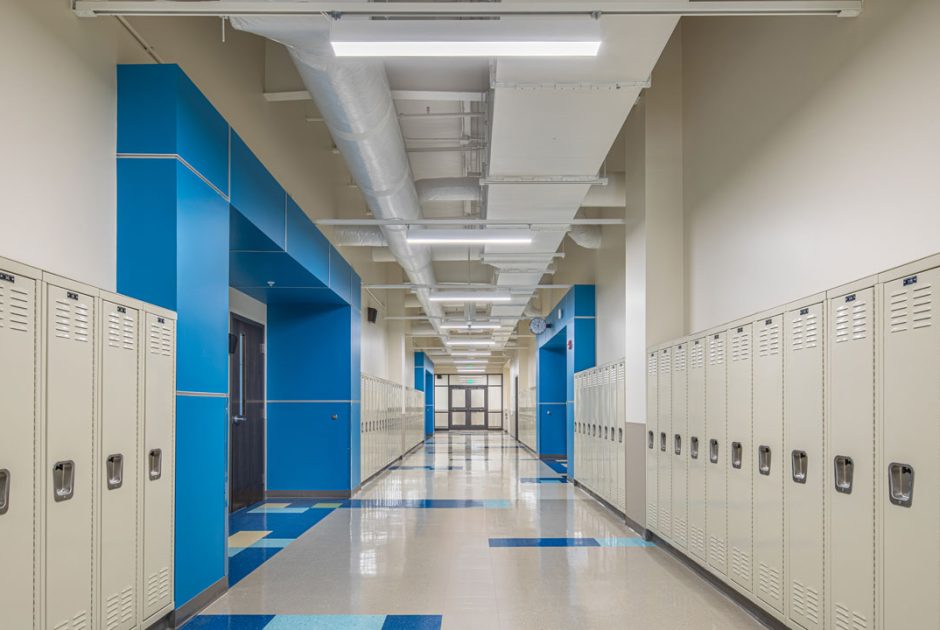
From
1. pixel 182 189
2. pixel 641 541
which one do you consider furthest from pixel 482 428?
pixel 182 189

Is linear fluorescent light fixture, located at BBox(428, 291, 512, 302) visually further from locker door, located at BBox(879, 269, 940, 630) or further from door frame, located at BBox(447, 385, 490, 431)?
door frame, located at BBox(447, 385, 490, 431)

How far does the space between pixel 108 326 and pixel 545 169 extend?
3.67m

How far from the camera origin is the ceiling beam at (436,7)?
351cm

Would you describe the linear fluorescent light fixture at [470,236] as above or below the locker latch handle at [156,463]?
above

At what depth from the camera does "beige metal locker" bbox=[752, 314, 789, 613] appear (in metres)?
4.04

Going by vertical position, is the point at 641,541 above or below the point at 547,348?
below

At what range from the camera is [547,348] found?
645 inches

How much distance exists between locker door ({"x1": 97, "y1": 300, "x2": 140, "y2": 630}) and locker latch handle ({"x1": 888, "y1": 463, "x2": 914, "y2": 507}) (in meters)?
3.43

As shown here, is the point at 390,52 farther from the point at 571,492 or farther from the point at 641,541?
the point at 571,492

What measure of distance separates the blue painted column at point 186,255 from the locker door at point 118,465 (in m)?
0.53

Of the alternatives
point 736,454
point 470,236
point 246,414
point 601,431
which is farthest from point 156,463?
point 601,431

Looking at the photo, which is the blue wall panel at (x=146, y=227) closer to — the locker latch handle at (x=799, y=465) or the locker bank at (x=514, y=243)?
the locker bank at (x=514, y=243)

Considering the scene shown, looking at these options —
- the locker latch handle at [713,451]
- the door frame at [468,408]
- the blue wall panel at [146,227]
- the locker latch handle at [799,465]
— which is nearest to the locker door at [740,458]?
the locker latch handle at [713,451]

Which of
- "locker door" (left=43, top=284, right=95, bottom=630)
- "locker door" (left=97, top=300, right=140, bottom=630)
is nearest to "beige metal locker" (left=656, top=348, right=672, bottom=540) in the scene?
"locker door" (left=97, top=300, right=140, bottom=630)
